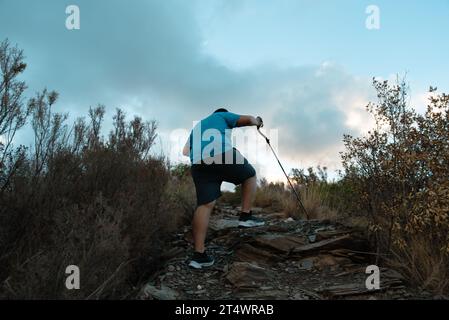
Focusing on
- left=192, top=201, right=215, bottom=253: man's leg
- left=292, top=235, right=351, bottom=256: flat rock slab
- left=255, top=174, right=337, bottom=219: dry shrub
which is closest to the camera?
left=192, top=201, right=215, bottom=253: man's leg

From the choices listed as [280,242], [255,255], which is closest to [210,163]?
[255,255]

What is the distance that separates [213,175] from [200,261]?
102 centimetres

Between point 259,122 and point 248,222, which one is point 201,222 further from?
point 259,122

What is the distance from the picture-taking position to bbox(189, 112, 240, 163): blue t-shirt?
203 inches

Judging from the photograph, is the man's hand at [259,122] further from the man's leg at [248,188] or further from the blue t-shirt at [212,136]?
the man's leg at [248,188]

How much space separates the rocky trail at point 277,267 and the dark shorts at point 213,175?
2.77ft

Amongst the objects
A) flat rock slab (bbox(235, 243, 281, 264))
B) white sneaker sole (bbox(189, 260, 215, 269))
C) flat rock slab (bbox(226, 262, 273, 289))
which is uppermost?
flat rock slab (bbox(235, 243, 281, 264))

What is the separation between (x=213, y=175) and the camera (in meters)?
5.26

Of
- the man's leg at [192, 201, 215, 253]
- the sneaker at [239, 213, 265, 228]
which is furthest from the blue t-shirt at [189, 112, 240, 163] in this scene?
the sneaker at [239, 213, 265, 228]

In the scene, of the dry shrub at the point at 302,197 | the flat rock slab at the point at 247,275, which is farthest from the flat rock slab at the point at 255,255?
the dry shrub at the point at 302,197

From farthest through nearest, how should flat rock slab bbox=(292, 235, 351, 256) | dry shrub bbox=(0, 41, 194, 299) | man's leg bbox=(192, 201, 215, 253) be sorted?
flat rock slab bbox=(292, 235, 351, 256)
man's leg bbox=(192, 201, 215, 253)
dry shrub bbox=(0, 41, 194, 299)

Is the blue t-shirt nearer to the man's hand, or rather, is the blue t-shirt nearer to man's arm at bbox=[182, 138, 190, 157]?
man's arm at bbox=[182, 138, 190, 157]

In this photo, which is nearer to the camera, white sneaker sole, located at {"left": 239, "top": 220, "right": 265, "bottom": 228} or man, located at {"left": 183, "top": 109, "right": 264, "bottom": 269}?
man, located at {"left": 183, "top": 109, "right": 264, "bottom": 269}

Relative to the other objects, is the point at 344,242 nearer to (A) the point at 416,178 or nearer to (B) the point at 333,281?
(B) the point at 333,281
